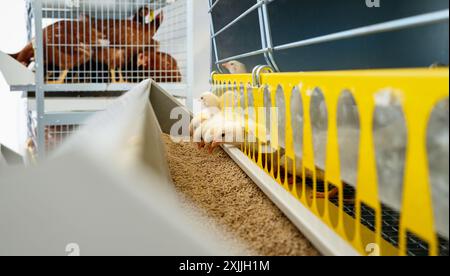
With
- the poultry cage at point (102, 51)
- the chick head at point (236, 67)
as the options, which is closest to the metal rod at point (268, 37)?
the chick head at point (236, 67)

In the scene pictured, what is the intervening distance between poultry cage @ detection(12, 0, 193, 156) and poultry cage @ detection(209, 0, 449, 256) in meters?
1.89

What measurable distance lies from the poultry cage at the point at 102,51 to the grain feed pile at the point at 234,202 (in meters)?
1.58

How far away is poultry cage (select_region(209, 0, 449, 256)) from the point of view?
38cm

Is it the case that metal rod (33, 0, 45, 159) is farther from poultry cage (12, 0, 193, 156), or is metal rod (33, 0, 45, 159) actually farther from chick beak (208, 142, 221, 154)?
chick beak (208, 142, 221, 154)

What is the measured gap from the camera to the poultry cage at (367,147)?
385mm

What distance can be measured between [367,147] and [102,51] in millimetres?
2521

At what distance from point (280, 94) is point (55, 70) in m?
2.20

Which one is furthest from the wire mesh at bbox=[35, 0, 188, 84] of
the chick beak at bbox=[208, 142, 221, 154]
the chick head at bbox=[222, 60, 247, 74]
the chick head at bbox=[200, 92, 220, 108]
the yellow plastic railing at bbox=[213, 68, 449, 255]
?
the yellow plastic railing at bbox=[213, 68, 449, 255]

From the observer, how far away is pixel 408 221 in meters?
0.41

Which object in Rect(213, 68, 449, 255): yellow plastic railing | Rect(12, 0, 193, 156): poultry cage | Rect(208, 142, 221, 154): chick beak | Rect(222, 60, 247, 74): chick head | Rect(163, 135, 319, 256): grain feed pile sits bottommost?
Rect(163, 135, 319, 256): grain feed pile

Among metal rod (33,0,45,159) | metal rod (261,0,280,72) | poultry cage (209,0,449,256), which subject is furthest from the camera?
metal rod (33,0,45,159)

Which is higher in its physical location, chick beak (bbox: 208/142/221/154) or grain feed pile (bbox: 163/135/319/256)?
chick beak (bbox: 208/142/221/154)

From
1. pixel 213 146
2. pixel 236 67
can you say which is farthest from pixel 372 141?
pixel 236 67

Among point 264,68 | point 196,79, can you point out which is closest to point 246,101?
point 264,68
